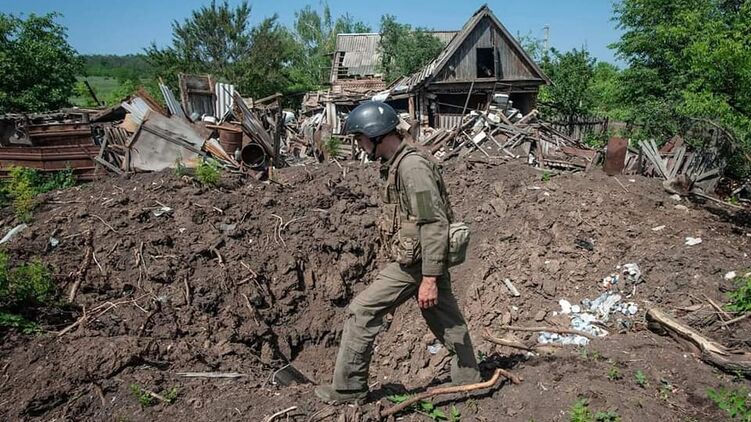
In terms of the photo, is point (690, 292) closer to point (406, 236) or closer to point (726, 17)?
point (406, 236)

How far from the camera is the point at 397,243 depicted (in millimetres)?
3189

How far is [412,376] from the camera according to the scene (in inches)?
198

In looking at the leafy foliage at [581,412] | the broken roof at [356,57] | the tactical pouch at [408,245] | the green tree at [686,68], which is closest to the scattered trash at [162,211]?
→ the tactical pouch at [408,245]

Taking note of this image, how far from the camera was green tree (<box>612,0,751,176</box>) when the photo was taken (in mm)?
7113

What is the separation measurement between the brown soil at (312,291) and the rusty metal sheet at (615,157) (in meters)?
0.69

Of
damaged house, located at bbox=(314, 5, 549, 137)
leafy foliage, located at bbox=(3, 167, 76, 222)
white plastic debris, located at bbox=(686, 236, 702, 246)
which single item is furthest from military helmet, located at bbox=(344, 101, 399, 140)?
damaged house, located at bbox=(314, 5, 549, 137)

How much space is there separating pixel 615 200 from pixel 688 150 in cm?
332

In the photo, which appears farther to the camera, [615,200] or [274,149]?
[274,149]

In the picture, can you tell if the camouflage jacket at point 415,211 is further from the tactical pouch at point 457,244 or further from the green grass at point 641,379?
the green grass at point 641,379

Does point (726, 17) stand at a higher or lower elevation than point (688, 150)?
higher

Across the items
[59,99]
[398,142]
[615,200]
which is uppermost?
[59,99]

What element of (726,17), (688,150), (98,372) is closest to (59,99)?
(98,372)

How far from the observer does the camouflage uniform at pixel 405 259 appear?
299 centimetres

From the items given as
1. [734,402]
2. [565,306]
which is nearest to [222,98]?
[565,306]
